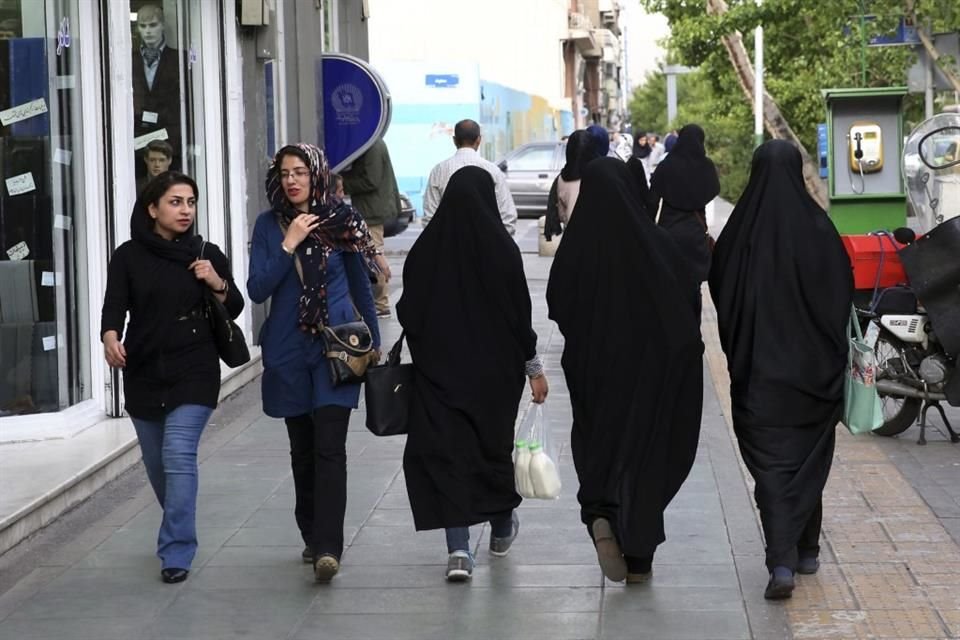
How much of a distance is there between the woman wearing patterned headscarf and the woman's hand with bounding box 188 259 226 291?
137 millimetres

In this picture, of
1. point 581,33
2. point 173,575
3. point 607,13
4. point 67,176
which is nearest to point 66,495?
point 173,575

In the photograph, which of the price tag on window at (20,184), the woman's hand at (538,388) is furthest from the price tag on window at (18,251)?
the woman's hand at (538,388)

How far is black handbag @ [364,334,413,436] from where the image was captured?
632cm

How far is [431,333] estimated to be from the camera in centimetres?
631

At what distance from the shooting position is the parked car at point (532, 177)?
30766 millimetres

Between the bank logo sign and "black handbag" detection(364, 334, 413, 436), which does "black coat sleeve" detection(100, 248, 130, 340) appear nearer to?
"black handbag" detection(364, 334, 413, 436)

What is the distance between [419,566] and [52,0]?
401cm

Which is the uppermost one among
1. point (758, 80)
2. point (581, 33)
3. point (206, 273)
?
point (581, 33)

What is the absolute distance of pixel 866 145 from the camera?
18.6m

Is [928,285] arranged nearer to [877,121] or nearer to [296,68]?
[296,68]

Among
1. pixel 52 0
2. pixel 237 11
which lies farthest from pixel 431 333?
pixel 237 11

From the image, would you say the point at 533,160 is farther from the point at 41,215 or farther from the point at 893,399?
the point at 41,215

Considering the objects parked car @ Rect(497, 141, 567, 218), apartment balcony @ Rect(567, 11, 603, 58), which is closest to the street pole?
parked car @ Rect(497, 141, 567, 218)

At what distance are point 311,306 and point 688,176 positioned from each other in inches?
240
